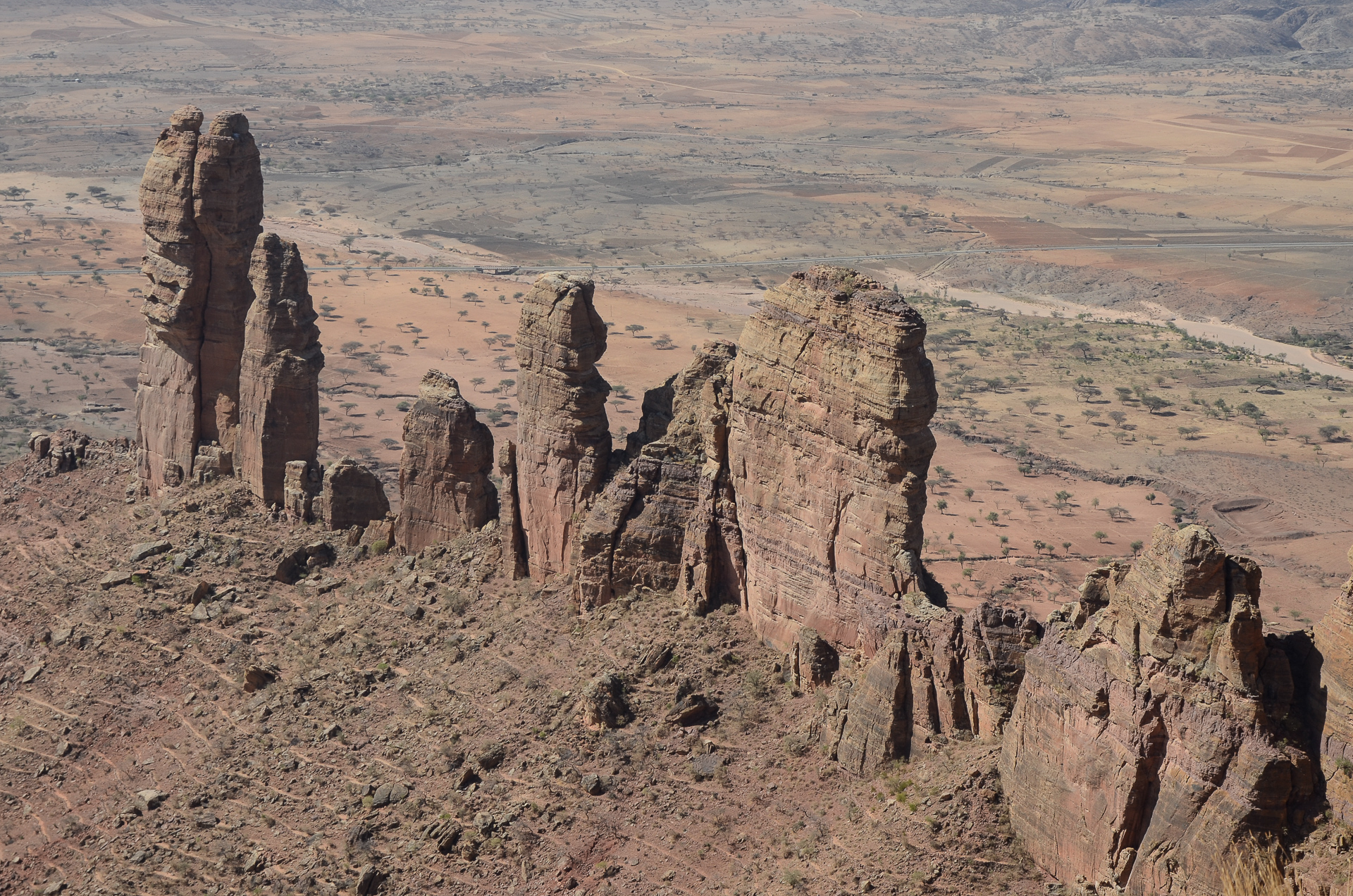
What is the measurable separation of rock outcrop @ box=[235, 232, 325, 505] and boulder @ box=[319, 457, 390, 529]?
2.72 m

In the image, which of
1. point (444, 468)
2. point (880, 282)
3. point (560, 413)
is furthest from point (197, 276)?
point (880, 282)

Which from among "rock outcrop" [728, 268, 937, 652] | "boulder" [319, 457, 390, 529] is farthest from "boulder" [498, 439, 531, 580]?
"rock outcrop" [728, 268, 937, 652]

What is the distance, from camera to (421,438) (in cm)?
3981

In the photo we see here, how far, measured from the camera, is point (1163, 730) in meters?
22.3

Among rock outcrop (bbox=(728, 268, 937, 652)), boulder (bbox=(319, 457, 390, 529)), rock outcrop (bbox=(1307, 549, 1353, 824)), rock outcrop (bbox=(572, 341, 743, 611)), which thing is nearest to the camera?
rock outcrop (bbox=(1307, 549, 1353, 824))

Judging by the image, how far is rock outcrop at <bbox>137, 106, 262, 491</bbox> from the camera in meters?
47.2

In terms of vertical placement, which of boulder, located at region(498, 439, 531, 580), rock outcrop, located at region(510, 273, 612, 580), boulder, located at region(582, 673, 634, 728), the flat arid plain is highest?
rock outcrop, located at region(510, 273, 612, 580)

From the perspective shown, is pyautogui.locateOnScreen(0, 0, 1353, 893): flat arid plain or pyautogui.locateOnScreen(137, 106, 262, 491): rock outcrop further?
pyautogui.locateOnScreen(137, 106, 262, 491): rock outcrop

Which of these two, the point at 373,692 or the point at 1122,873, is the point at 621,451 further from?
the point at 1122,873

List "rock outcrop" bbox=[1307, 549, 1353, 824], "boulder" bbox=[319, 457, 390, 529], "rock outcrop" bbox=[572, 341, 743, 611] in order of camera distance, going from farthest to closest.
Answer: "boulder" bbox=[319, 457, 390, 529] → "rock outcrop" bbox=[572, 341, 743, 611] → "rock outcrop" bbox=[1307, 549, 1353, 824]

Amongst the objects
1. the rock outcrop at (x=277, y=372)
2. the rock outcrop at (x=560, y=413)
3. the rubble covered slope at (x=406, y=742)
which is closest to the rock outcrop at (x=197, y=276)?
the rock outcrop at (x=277, y=372)

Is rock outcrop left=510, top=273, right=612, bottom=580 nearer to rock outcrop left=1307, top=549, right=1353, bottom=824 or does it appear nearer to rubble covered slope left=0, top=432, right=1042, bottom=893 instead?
rubble covered slope left=0, top=432, right=1042, bottom=893

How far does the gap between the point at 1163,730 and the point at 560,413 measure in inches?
704

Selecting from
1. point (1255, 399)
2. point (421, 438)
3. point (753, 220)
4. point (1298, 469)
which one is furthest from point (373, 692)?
point (753, 220)
